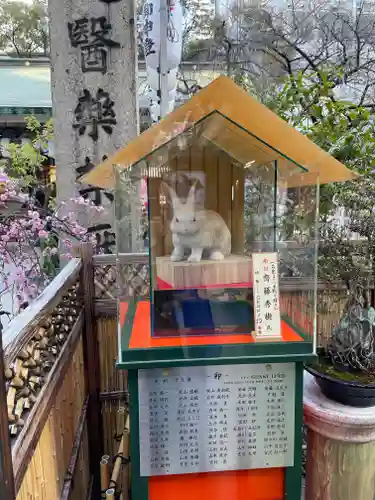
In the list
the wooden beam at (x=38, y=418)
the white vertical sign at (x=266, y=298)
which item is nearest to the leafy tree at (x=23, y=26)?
the wooden beam at (x=38, y=418)

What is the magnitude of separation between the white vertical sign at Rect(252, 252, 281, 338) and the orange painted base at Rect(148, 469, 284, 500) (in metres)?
0.70

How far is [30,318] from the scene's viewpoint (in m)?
1.34

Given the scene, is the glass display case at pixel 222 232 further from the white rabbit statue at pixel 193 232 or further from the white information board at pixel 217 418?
the white information board at pixel 217 418

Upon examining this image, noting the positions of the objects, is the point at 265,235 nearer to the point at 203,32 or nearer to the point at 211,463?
the point at 211,463

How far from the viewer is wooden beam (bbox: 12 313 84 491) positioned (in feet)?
3.56

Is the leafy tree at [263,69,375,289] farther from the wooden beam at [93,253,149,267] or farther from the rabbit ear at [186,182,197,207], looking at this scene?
the wooden beam at [93,253,149,267]

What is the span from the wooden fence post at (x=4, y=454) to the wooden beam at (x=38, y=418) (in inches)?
2.9

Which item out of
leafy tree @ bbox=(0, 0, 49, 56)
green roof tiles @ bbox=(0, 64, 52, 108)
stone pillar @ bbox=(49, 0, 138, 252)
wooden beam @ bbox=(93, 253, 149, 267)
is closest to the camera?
wooden beam @ bbox=(93, 253, 149, 267)

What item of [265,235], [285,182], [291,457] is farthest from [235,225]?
[291,457]

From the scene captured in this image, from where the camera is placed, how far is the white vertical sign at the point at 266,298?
5.57ft

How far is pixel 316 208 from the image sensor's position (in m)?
1.77

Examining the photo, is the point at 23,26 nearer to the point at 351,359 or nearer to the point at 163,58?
the point at 163,58

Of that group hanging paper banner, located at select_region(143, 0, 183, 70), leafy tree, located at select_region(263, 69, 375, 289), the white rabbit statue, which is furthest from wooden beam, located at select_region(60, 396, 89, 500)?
hanging paper banner, located at select_region(143, 0, 183, 70)

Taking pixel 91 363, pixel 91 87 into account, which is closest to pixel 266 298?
pixel 91 363
